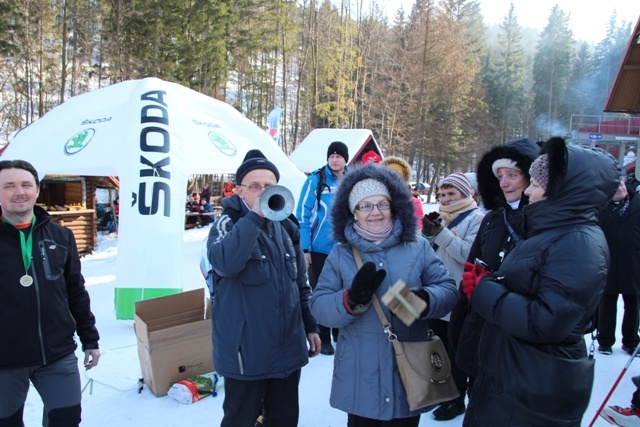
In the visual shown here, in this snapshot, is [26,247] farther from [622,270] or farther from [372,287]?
[622,270]

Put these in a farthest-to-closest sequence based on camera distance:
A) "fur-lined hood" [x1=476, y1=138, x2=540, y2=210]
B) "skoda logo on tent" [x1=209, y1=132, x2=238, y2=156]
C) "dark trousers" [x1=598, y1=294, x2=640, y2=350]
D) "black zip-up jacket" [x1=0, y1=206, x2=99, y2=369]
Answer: "skoda logo on tent" [x1=209, y1=132, x2=238, y2=156]
"dark trousers" [x1=598, y1=294, x2=640, y2=350]
"fur-lined hood" [x1=476, y1=138, x2=540, y2=210]
"black zip-up jacket" [x1=0, y1=206, x2=99, y2=369]

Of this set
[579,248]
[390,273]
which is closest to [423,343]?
[390,273]

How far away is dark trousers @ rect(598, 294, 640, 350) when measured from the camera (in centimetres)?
433

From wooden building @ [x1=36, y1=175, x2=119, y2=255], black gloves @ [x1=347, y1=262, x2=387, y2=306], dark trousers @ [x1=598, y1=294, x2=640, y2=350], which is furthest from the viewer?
wooden building @ [x1=36, y1=175, x2=119, y2=255]

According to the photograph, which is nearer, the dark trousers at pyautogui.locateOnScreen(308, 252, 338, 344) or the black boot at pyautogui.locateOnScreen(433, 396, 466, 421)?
the black boot at pyautogui.locateOnScreen(433, 396, 466, 421)

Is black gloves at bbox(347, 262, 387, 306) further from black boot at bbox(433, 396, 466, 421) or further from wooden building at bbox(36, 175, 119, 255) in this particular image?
wooden building at bbox(36, 175, 119, 255)

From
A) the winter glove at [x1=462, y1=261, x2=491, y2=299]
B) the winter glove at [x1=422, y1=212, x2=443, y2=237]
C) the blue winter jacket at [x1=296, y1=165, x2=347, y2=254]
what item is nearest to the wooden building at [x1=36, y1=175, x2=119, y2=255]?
the blue winter jacket at [x1=296, y1=165, x2=347, y2=254]

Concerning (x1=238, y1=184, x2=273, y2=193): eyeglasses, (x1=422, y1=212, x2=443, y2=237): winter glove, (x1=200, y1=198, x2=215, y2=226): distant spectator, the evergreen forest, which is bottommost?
(x1=200, y1=198, x2=215, y2=226): distant spectator

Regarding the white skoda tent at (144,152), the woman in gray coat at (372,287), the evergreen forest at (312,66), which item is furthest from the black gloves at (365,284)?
the evergreen forest at (312,66)

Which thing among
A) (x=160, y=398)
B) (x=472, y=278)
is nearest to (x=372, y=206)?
(x=472, y=278)

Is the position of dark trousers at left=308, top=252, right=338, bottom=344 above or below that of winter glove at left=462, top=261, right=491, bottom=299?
below

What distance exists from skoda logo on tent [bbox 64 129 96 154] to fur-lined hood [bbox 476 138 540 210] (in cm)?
535

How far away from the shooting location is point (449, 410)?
306 cm

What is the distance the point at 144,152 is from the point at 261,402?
402 centimetres
